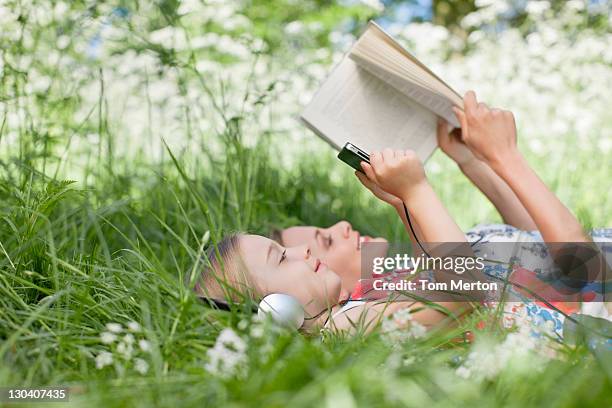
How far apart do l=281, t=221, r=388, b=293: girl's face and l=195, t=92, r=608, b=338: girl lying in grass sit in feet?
0.56

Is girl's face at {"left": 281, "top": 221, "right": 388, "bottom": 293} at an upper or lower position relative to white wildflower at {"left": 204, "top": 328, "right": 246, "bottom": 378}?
upper

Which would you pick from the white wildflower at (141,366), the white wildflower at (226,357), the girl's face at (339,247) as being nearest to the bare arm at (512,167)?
the girl's face at (339,247)

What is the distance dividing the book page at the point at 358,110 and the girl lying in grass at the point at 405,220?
22 centimetres

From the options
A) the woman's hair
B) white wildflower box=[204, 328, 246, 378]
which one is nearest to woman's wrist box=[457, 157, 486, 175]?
the woman's hair

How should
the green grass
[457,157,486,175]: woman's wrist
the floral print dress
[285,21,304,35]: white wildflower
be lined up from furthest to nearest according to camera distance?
[285,21,304,35]: white wildflower < [457,157,486,175]: woman's wrist < the floral print dress < the green grass

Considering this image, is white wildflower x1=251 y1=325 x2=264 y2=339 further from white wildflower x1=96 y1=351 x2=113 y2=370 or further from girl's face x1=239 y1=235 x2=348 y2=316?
girl's face x1=239 y1=235 x2=348 y2=316

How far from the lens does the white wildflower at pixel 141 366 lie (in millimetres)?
1194

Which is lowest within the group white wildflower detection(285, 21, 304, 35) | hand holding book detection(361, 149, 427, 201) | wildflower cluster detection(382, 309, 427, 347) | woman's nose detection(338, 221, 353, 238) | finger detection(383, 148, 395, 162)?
wildflower cluster detection(382, 309, 427, 347)

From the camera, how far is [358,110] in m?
2.10

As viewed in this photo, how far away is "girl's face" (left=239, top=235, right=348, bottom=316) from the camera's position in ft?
5.37

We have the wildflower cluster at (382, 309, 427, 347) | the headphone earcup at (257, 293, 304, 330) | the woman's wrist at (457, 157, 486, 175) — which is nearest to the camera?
the wildflower cluster at (382, 309, 427, 347)

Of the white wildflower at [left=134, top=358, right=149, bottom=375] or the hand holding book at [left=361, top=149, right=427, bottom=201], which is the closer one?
the white wildflower at [left=134, top=358, right=149, bottom=375]

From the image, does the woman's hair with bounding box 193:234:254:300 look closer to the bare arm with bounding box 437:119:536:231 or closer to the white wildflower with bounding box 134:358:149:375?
the white wildflower with bounding box 134:358:149:375

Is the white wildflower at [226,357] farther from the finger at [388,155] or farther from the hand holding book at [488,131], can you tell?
the hand holding book at [488,131]
